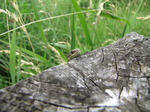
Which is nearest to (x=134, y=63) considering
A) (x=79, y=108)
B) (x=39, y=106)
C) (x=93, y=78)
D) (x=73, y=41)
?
(x=93, y=78)

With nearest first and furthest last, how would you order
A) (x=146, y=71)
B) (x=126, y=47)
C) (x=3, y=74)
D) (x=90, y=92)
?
1. (x=90, y=92)
2. (x=146, y=71)
3. (x=126, y=47)
4. (x=3, y=74)

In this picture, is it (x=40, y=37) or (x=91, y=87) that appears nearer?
(x=91, y=87)

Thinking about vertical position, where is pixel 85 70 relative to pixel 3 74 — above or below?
above

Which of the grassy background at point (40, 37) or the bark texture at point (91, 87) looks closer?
the bark texture at point (91, 87)

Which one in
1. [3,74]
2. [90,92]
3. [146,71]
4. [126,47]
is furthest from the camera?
[3,74]

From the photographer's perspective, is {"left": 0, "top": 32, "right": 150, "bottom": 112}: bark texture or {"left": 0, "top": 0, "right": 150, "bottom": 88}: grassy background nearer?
{"left": 0, "top": 32, "right": 150, "bottom": 112}: bark texture

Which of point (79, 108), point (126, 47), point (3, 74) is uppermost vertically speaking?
point (126, 47)

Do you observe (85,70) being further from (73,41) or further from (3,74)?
(3,74)

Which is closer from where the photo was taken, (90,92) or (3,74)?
(90,92)
